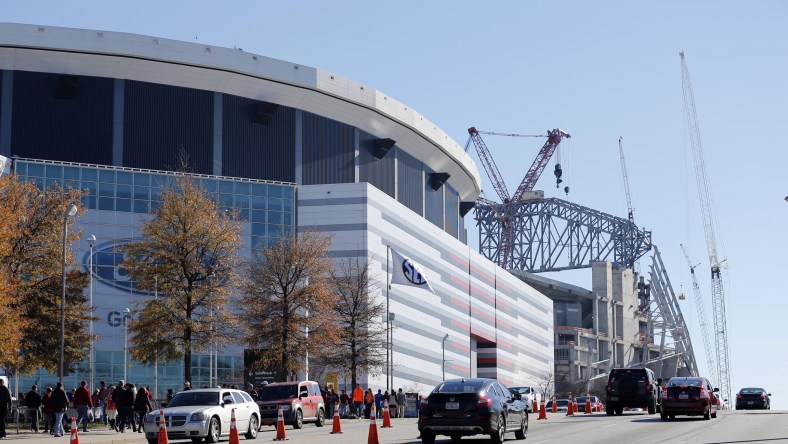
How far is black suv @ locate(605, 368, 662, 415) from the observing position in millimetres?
50625

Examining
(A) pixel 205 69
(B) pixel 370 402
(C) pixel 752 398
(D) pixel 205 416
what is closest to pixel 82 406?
(D) pixel 205 416

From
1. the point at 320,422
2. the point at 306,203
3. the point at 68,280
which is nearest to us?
the point at 320,422

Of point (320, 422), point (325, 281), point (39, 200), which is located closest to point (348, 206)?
point (325, 281)

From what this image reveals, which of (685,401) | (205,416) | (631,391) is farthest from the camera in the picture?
(631,391)

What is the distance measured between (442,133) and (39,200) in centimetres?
6402

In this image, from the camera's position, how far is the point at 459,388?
1148 inches

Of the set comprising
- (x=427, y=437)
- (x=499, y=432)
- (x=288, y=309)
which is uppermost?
(x=288, y=309)

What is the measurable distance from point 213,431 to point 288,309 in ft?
99.1

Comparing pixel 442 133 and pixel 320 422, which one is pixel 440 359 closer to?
pixel 442 133

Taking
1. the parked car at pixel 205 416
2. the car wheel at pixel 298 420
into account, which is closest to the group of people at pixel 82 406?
the car wheel at pixel 298 420

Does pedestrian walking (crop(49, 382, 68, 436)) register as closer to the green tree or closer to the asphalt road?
the asphalt road

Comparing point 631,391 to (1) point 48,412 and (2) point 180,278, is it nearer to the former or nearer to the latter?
(2) point 180,278

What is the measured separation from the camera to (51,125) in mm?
86125

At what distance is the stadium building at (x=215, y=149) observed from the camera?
272ft
